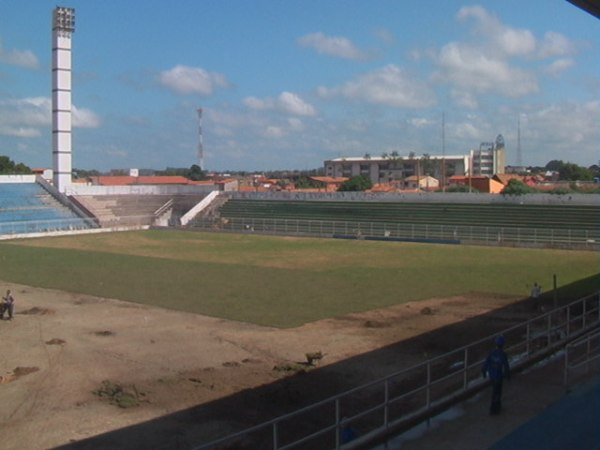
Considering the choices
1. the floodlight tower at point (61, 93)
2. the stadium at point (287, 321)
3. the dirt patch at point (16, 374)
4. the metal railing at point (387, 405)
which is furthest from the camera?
the floodlight tower at point (61, 93)

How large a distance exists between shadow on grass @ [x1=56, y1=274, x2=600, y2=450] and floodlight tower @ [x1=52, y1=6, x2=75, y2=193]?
53854 millimetres

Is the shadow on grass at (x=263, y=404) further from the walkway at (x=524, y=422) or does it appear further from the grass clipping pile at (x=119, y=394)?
the walkway at (x=524, y=422)

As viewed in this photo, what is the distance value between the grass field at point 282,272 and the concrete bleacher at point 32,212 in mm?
6125

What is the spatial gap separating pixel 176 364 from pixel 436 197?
43.4 meters

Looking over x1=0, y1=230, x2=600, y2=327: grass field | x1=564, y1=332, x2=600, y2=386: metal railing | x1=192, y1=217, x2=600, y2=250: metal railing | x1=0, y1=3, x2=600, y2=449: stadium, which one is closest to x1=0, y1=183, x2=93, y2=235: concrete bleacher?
x1=0, y1=3, x2=600, y2=449: stadium

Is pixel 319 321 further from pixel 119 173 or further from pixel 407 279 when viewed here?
pixel 119 173

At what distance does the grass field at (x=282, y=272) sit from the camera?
23.6 metres

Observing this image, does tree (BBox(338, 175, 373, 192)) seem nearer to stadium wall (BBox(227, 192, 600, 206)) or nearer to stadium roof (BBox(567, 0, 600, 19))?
stadium wall (BBox(227, 192, 600, 206))

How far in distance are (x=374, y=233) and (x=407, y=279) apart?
2154 centimetres

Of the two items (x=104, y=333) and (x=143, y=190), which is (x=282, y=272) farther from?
(x=143, y=190)

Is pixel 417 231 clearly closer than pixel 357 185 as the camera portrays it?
Yes

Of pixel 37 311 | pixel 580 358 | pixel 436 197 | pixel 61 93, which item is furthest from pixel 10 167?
pixel 580 358

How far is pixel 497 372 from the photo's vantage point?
30.4 ft

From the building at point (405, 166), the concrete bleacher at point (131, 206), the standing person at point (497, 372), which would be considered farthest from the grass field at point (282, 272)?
the building at point (405, 166)
